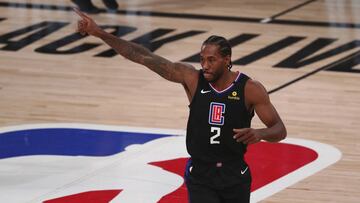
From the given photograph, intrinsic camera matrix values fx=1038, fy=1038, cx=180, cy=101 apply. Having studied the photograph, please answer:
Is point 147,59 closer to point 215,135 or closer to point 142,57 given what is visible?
point 142,57

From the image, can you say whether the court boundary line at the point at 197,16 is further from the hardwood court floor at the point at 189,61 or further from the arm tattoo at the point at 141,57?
the arm tattoo at the point at 141,57

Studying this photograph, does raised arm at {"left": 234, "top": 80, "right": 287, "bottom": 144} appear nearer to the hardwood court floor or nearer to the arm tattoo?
the arm tattoo

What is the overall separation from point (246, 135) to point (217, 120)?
306 mm

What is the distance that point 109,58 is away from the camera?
12055 mm

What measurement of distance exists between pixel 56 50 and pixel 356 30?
402 centimetres

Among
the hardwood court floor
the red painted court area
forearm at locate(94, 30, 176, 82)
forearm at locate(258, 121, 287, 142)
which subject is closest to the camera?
forearm at locate(258, 121, 287, 142)

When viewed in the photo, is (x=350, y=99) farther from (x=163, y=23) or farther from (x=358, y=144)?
(x=163, y=23)

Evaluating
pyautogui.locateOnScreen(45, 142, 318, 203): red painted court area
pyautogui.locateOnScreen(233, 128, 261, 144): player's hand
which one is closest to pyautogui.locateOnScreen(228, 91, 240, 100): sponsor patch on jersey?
pyautogui.locateOnScreen(233, 128, 261, 144): player's hand

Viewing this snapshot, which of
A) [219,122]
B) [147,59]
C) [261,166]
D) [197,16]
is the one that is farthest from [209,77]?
[197,16]

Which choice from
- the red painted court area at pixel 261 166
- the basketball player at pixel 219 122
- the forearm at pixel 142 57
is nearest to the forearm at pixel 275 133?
the basketball player at pixel 219 122

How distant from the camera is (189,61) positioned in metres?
11.8

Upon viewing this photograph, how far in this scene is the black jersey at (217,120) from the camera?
17.2 feet

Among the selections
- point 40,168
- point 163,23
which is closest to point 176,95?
point 40,168

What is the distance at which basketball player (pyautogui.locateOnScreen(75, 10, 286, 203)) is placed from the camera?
522 centimetres
